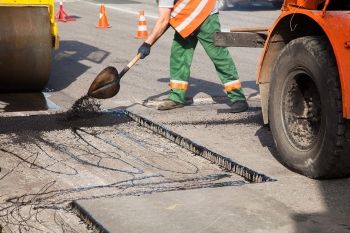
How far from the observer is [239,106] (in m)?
7.44

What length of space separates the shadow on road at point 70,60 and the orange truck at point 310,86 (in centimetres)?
378

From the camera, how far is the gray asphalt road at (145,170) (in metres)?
4.43

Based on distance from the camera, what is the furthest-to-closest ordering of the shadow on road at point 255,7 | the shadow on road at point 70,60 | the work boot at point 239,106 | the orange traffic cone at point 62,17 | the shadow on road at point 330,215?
the shadow on road at point 255,7, the orange traffic cone at point 62,17, the shadow on road at point 70,60, the work boot at point 239,106, the shadow on road at point 330,215

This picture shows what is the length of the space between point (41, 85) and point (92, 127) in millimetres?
1690

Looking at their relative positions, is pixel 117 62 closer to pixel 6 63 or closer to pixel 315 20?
pixel 6 63

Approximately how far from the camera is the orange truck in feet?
15.9

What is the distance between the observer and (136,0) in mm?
21641

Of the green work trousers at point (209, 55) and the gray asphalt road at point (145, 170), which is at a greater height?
the green work trousers at point (209, 55)

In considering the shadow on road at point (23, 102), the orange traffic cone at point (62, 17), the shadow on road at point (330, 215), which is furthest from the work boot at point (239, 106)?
the orange traffic cone at point (62, 17)

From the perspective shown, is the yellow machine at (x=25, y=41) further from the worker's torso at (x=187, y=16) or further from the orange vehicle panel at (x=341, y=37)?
the orange vehicle panel at (x=341, y=37)

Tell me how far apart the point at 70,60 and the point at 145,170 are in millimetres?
5600

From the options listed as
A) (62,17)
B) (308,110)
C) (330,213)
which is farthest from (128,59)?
(330,213)

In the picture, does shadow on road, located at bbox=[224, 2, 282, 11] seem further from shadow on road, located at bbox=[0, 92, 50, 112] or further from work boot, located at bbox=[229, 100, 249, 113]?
work boot, located at bbox=[229, 100, 249, 113]

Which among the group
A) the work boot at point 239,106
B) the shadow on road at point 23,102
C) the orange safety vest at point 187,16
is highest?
the orange safety vest at point 187,16
